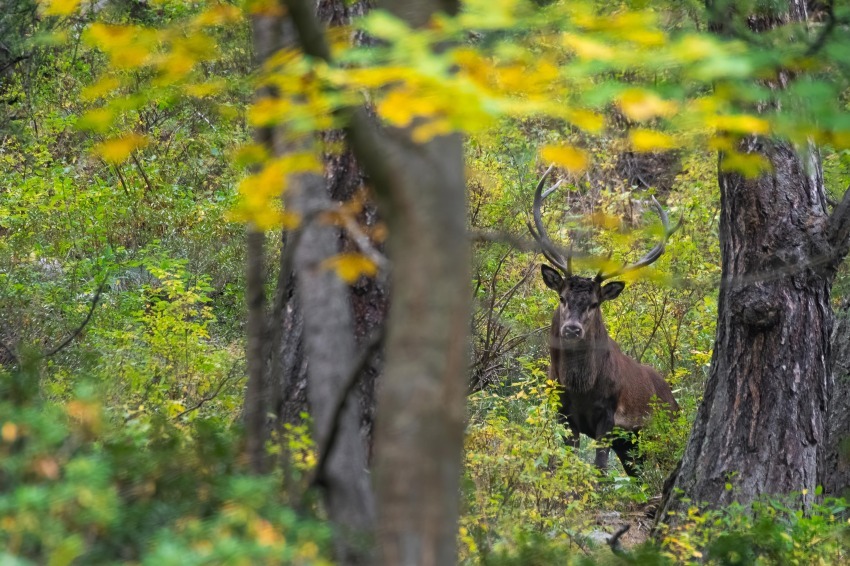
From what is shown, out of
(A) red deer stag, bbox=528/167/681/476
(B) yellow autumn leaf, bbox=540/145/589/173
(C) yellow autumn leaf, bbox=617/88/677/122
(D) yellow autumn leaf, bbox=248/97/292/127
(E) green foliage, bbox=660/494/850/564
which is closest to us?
(C) yellow autumn leaf, bbox=617/88/677/122

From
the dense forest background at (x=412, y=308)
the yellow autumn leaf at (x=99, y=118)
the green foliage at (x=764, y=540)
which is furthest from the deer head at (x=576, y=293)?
the yellow autumn leaf at (x=99, y=118)

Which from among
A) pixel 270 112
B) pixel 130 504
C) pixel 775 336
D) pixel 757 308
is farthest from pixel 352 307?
pixel 775 336

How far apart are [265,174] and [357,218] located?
2164mm

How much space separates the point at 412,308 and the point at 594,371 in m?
8.95

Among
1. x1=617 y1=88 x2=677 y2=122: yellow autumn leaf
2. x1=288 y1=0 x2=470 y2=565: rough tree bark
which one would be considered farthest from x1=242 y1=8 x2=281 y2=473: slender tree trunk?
x1=617 y1=88 x2=677 y2=122: yellow autumn leaf

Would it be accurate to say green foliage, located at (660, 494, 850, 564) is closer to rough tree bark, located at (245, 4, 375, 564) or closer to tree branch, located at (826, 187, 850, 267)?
tree branch, located at (826, 187, 850, 267)

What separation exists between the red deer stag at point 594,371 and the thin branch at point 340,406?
7540mm

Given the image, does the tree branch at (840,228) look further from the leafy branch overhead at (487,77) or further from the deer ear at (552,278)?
the deer ear at (552,278)

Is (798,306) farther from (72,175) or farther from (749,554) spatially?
Answer: (72,175)

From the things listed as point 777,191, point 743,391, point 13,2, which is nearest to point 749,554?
point 743,391

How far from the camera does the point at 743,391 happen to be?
701 centimetres

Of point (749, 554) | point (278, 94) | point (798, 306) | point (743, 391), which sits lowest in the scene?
point (749, 554)

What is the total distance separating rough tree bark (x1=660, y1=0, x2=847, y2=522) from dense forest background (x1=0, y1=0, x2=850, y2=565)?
2 centimetres

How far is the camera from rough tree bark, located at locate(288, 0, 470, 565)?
2.52 metres
